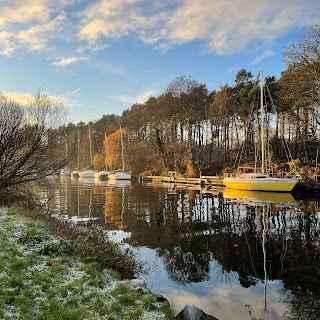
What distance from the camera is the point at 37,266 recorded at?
731 centimetres

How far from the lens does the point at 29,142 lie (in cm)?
1667

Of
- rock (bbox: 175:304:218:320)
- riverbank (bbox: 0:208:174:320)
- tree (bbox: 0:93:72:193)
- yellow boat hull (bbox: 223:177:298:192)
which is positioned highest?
tree (bbox: 0:93:72:193)

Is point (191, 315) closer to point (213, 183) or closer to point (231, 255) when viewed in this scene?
point (231, 255)

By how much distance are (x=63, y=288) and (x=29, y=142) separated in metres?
12.0

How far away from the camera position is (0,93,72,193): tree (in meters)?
16.0

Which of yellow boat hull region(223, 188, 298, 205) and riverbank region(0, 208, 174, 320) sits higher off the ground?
riverbank region(0, 208, 174, 320)

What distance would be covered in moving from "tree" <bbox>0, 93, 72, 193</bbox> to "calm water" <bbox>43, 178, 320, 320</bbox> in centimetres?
326

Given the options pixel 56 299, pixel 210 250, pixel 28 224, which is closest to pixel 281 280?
pixel 210 250

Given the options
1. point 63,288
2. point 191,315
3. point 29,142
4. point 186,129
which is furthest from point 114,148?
point 191,315

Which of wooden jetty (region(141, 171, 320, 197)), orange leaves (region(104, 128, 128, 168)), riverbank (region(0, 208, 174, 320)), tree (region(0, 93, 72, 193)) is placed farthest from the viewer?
orange leaves (region(104, 128, 128, 168))

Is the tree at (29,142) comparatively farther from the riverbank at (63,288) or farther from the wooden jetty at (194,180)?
the wooden jetty at (194,180)

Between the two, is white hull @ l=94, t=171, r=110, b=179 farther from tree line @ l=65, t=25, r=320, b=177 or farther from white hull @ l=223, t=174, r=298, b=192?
white hull @ l=223, t=174, r=298, b=192

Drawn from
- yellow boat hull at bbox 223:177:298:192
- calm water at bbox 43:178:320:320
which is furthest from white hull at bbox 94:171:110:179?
calm water at bbox 43:178:320:320

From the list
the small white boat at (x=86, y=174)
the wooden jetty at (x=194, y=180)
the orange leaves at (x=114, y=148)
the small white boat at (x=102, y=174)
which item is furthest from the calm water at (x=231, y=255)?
the small white boat at (x=86, y=174)
